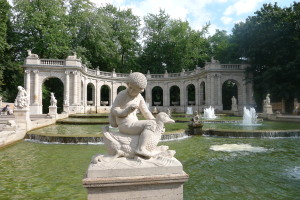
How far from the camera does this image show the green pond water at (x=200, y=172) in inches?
187

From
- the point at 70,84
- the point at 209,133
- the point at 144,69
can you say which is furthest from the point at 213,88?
the point at 209,133

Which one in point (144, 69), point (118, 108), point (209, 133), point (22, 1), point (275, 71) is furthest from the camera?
point (144, 69)

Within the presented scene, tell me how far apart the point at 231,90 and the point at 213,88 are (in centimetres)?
1135

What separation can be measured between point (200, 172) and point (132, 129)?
3.10 metres

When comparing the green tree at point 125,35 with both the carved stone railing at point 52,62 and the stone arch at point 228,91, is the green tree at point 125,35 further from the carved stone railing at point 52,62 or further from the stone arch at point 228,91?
the stone arch at point 228,91

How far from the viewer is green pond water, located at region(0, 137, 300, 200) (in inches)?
187

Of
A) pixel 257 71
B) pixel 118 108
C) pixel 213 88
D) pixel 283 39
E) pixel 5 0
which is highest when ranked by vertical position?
pixel 5 0

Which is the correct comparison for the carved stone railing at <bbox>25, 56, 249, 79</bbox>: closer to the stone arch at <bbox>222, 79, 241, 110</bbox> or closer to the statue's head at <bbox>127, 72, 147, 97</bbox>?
the stone arch at <bbox>222, 79, 241, 110</bbox>

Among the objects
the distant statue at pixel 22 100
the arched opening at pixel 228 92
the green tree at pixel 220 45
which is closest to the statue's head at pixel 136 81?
the distant statue at pixel 22 100

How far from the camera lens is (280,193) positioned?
4730mm

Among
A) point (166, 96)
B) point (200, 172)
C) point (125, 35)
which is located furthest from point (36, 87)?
point (200, 172)

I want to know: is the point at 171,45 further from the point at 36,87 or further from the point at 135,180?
the point at 135,180

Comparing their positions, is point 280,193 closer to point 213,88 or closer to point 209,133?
point 209,133

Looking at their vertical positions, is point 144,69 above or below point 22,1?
below
